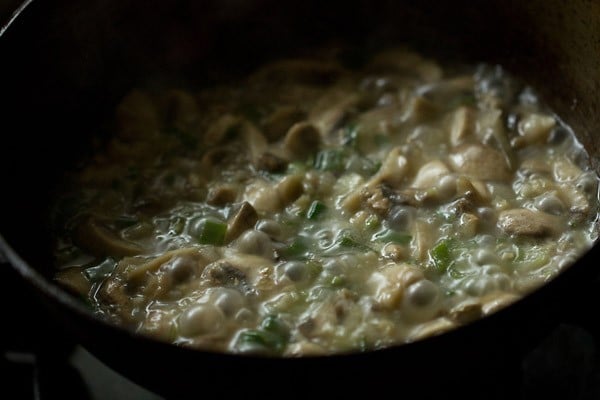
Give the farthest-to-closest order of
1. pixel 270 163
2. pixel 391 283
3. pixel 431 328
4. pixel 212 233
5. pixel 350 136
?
pixel 350 136
pixel 270 163
pixel 212 233
pixel 391 283
pixel 431 328

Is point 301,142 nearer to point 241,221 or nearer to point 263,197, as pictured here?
point 263,197

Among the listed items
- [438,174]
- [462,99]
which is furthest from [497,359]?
[462,99]

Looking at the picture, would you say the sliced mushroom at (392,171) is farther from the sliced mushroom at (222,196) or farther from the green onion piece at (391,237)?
the sliced mushroom at (222,196)

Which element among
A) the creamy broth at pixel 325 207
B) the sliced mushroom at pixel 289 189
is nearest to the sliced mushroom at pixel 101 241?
the creamy broth at pixel 325 207

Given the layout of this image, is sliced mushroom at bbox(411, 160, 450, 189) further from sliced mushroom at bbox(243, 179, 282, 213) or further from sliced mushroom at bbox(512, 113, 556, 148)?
sliced mushroom at bbox(243, 179, 282, 213)

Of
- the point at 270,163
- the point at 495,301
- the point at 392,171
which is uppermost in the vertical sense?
the point at 270,163

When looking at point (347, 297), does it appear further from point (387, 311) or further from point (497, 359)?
point (497, 359)

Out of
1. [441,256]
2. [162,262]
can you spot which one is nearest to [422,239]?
[441,256]
